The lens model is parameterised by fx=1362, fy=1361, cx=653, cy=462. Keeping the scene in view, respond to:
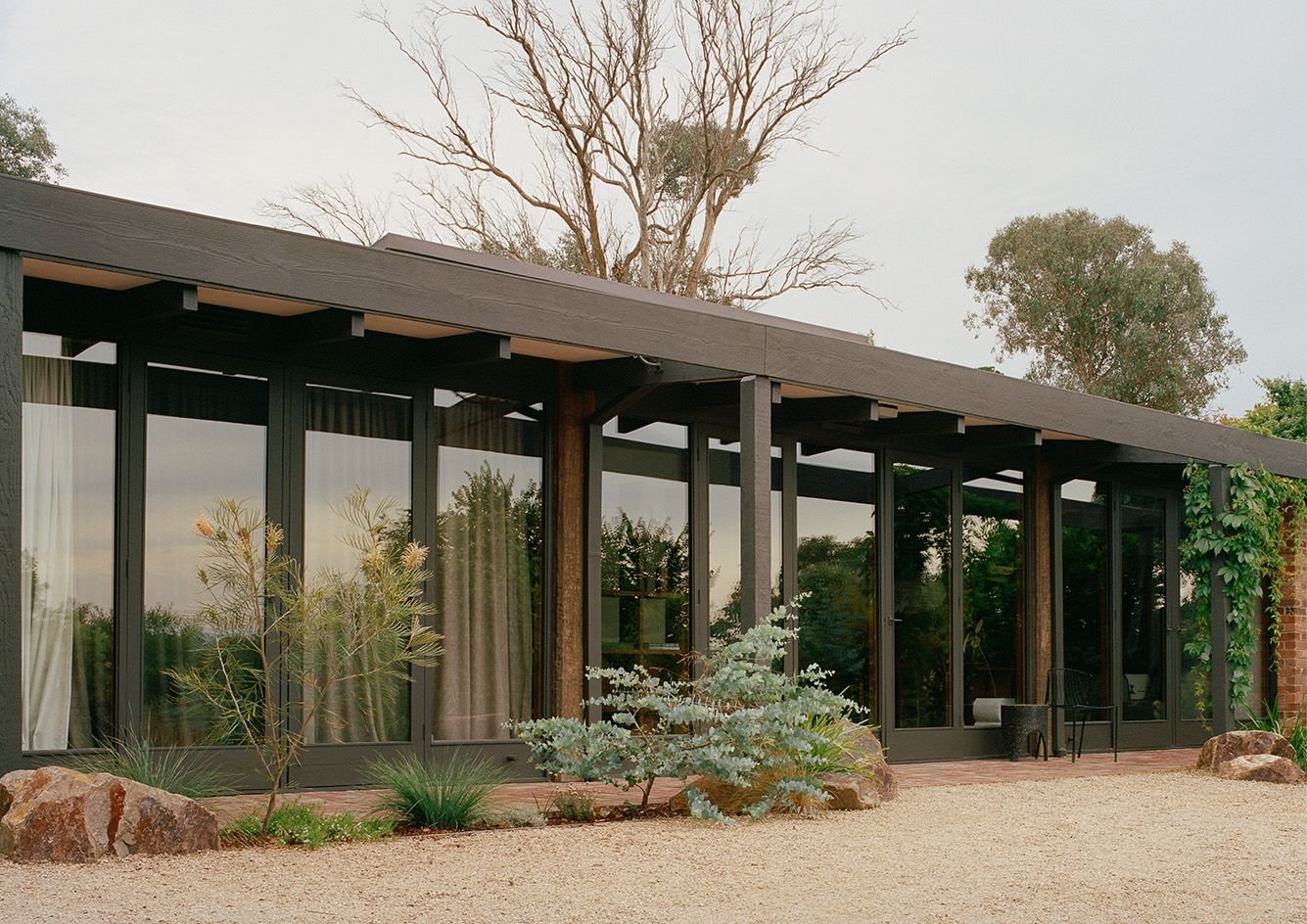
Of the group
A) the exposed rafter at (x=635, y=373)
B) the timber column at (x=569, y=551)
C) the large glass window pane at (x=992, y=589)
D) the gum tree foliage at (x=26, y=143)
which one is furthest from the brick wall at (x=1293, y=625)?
the gum tree foliage at (x=26, y=143)

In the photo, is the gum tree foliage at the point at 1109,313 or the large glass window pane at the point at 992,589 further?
the gum tree foliage at the point at 1109,313

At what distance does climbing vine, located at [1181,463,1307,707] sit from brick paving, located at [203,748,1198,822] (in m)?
0.95

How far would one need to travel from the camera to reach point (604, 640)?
8.96m

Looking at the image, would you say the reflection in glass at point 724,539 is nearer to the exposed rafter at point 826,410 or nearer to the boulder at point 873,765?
the exposed rafter at point 826,410

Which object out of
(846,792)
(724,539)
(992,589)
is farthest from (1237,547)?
(846,792)

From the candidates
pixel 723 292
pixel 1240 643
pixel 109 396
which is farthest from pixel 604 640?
pixel 723 292

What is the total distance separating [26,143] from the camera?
2106cm

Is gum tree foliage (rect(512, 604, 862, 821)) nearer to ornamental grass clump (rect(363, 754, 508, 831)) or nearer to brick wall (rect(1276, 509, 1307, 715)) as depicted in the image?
ornamental grass clump (rect(363, 754, 508, 831))

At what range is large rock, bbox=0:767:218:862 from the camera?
5.21 meters

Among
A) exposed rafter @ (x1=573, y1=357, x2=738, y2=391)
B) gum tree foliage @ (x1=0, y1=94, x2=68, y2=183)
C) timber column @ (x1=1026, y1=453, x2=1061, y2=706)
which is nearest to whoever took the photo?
exposed rafter @ (x1=573, y1=357, x2=738, y2=391)

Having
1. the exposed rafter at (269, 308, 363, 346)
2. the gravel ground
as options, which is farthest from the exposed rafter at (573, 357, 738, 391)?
the gravel ground

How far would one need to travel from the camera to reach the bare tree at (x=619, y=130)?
1983cm

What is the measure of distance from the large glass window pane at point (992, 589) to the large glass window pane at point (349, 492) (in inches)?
201

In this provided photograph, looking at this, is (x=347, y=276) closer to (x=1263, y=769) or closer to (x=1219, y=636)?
(x=1263, y=769)
